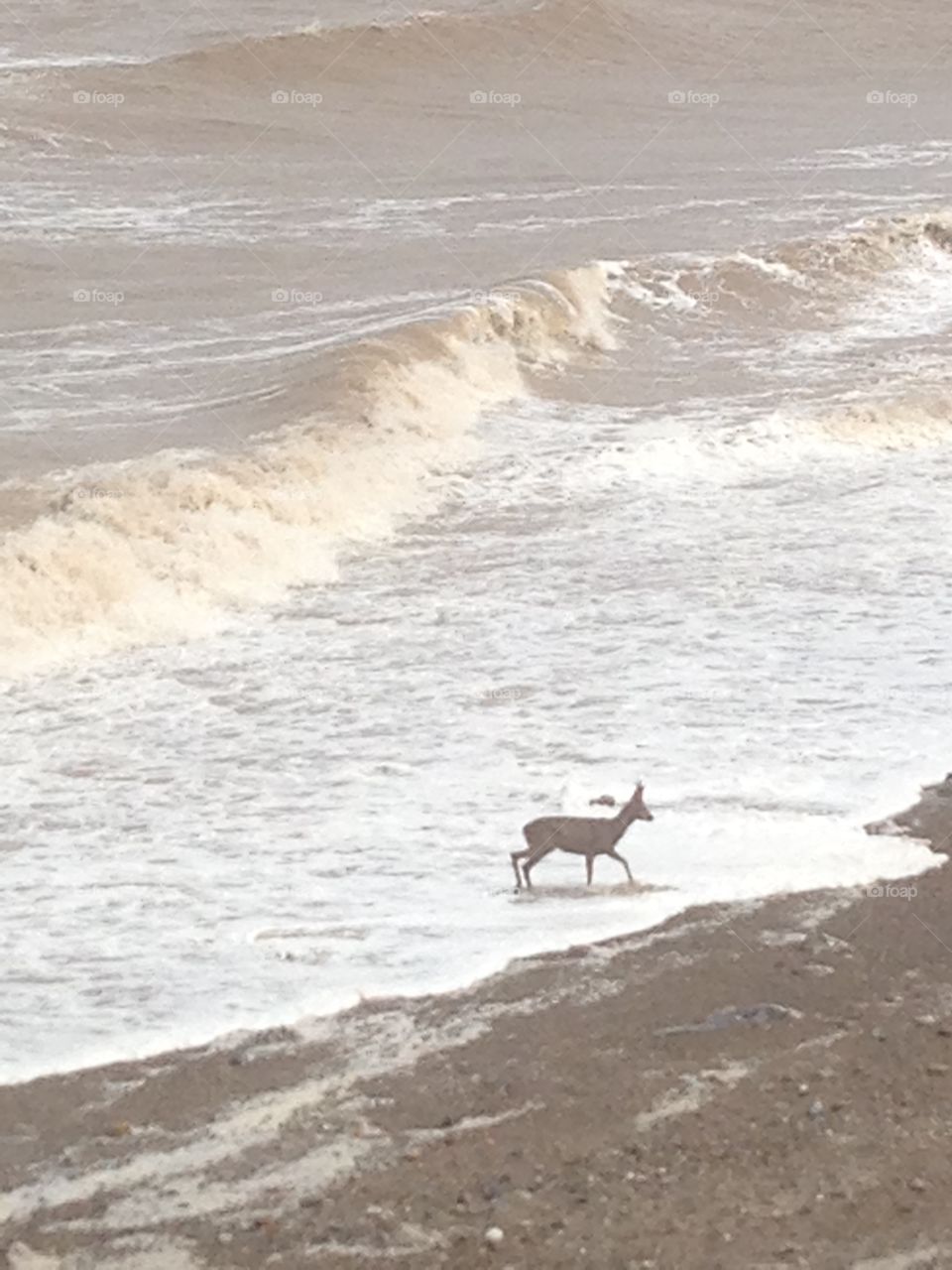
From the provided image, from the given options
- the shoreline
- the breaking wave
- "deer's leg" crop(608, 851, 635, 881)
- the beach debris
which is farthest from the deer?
the breaking wave

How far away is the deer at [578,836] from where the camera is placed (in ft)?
28.3

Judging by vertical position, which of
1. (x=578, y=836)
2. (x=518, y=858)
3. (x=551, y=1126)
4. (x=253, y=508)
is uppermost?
(x=253, y=508)

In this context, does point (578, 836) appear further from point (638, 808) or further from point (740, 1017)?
point (740, 1017)

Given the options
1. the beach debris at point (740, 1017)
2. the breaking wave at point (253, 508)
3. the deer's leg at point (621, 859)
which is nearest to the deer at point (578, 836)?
the deer's leg at point (621, 859)

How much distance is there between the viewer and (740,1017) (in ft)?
25.0

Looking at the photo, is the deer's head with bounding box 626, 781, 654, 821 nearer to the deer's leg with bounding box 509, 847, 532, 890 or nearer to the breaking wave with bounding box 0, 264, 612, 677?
the deer's leg with bounding box 509, 847, 532, 890

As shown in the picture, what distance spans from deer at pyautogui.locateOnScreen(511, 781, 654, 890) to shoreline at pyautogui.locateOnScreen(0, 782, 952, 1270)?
51 centimetres

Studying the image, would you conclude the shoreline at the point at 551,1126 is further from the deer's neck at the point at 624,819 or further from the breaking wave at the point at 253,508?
the breaking wave at the point at 253,508

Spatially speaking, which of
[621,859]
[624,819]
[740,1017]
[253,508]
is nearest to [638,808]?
[624,819]

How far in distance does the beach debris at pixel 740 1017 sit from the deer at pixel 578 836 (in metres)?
1.13

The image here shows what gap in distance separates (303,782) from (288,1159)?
139 inches

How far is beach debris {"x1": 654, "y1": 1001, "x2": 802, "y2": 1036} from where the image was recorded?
24.8 feet

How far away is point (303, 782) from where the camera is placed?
10.1m

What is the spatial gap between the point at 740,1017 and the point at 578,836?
1290 mm
